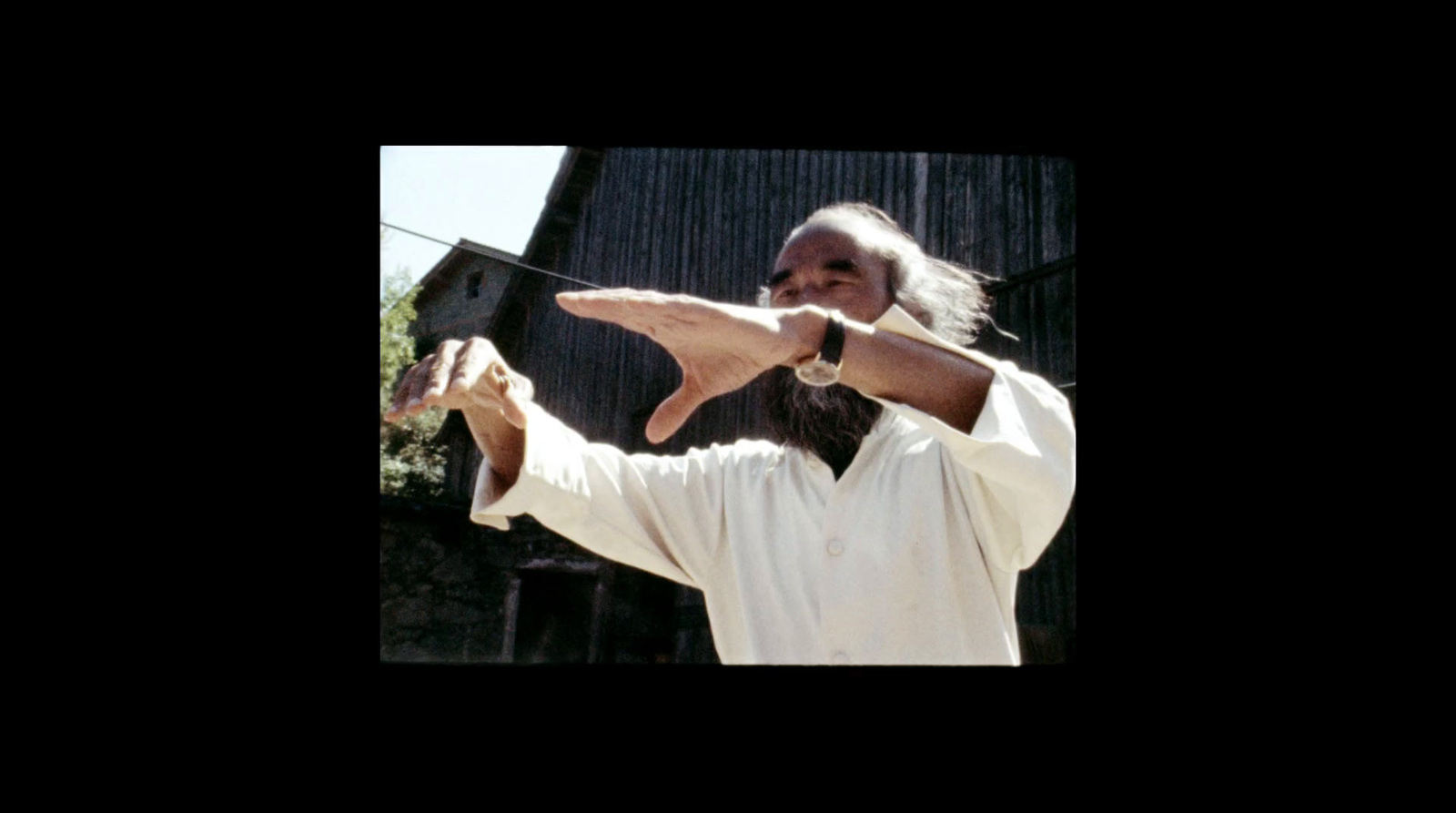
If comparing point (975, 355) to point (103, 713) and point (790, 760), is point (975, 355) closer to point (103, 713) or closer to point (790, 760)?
point (790, 760)

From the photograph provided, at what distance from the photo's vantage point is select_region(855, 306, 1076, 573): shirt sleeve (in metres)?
1.19

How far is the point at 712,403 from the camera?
3.58 m

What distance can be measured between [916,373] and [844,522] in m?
0.27

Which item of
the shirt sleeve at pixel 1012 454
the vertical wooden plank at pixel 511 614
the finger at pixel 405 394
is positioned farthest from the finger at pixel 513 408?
the vertical wooden plank at pixel 511 614

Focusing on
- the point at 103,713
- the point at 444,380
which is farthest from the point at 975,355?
the point at 103,713

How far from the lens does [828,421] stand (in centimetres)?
167

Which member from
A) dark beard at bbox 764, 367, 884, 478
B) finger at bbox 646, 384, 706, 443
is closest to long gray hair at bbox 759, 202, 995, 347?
dark beard at bbox 764, 367, 884, 478

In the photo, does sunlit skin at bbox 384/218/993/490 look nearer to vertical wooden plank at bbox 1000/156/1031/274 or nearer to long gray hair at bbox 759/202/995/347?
long gray hair at bbox 759/202/995/347

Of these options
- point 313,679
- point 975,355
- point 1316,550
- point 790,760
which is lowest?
point 790,760

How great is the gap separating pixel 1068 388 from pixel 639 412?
5.25 ft

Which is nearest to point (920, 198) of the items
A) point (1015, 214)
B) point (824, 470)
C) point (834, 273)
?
point (1015, 214)

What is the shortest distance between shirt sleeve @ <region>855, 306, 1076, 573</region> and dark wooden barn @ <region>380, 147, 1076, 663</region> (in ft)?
4.04

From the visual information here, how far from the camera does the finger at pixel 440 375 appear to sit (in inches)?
49.1

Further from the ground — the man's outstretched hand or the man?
the man's outstretched hand
